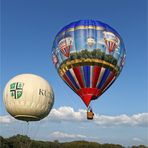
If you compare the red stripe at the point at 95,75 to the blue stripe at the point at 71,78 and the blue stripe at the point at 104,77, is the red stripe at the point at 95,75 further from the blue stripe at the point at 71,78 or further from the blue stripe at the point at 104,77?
the blue stripe at the point at 71,78

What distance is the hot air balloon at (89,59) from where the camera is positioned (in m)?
27.9

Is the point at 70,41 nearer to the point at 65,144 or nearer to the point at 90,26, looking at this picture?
the point at 90,26

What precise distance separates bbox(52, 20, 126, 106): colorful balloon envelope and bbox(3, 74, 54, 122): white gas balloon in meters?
4.00

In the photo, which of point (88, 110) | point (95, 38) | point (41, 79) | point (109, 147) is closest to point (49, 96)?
point (41, 79)

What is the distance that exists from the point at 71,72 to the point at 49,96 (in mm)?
4153

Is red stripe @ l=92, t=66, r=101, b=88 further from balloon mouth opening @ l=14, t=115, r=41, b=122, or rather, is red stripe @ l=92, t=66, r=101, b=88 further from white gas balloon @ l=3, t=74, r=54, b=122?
balloon mouth opening @ l=14, t=115, r=41, b=122

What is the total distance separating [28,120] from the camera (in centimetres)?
2478

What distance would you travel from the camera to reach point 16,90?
23859mm

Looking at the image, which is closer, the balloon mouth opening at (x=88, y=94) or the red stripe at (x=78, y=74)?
the balloon mouth opening at (x=88, y=94)

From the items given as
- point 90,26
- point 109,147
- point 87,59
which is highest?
point 90,26

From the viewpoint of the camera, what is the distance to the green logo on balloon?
2375 cm

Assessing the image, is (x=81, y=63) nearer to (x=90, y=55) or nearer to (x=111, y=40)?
(x=90, y=55)

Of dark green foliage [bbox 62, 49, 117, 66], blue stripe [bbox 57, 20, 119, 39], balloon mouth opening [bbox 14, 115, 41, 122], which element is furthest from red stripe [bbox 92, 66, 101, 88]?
balloon mouth opening [bbox 14, 115, 41, 122]

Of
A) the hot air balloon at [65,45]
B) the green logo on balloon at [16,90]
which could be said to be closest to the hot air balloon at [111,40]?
the hot air balloon at [65,45]
